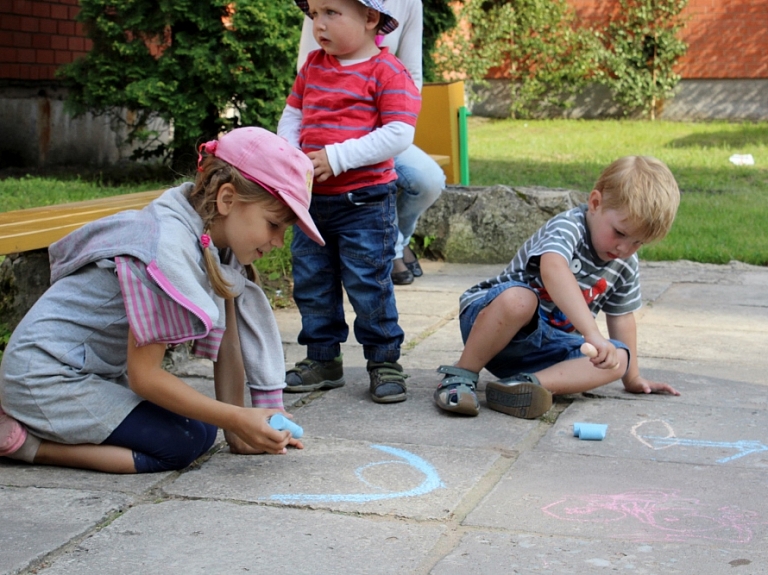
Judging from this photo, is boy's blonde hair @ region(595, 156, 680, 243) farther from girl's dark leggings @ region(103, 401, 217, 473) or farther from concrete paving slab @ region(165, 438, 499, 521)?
girl's dark leggings @ region(103, 401, 217, 473)

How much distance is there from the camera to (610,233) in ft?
10.3

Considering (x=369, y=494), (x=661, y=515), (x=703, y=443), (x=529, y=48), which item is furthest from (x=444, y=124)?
(x=529, y=48)

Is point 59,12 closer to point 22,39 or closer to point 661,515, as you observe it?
point 22,39

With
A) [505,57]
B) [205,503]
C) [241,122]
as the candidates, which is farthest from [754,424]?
[505,57]

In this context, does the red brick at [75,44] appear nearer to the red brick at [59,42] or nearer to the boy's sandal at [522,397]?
the red brick at [59,42]

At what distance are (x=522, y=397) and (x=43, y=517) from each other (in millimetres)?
1479

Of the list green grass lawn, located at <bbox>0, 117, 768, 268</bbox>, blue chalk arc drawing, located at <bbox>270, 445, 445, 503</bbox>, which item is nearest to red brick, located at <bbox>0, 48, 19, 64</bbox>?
green grass lawn, located at <bbox>0, 117, 768, 268</bbox>

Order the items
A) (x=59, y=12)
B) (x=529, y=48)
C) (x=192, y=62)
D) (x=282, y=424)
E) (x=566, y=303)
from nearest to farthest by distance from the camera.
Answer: (x=282, y=424), (x=566, y=303), (x=192, y=62), (x=59, y=12), (x=529, y=48)

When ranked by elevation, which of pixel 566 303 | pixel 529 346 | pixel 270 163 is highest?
pixel 270 163

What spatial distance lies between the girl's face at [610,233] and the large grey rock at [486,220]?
2.64 m

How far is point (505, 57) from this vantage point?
16.6 meters

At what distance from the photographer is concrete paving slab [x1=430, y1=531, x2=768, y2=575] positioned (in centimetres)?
196

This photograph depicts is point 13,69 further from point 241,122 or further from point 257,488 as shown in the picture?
point 257,488

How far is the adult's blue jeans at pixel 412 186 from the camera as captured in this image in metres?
5.15
